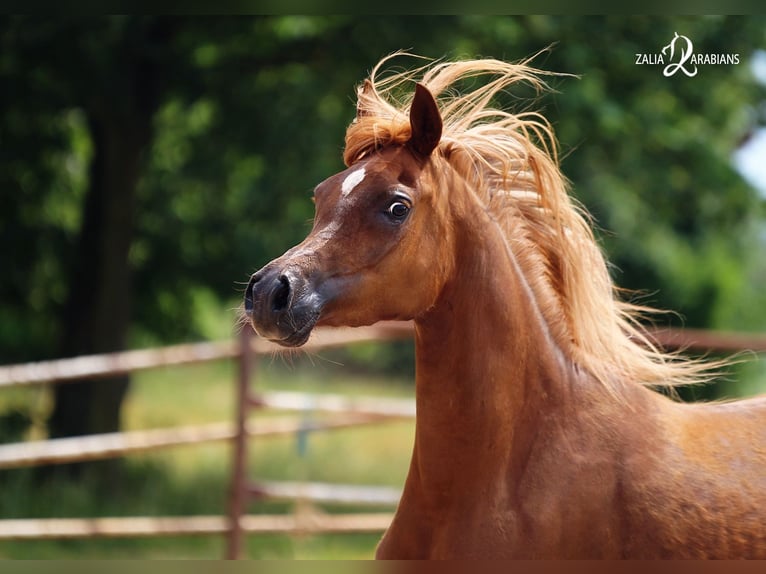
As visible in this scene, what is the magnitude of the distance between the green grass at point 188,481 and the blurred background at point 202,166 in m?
0.03

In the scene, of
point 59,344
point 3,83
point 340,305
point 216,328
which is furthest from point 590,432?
point 216,328

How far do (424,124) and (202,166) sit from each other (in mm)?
7152

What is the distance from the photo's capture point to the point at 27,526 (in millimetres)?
6332

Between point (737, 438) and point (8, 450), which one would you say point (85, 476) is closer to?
point (8, 450)

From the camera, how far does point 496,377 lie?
2.79m

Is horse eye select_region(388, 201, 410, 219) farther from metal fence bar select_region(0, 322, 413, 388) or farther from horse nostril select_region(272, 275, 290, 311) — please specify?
metal fence bar select_region(0, 322, 413, 388)

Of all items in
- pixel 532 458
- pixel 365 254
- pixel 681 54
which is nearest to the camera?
pixel 365 254

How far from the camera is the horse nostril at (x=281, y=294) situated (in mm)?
2490

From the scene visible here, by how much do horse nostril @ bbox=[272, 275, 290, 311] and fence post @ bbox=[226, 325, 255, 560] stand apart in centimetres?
400

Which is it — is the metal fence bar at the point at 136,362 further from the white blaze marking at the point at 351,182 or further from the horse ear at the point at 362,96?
the white blaze marking at the point at 351,182

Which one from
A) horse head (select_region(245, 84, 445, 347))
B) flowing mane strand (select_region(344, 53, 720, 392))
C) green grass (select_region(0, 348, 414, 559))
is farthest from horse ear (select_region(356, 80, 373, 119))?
green grass (select_region(0, 348, 414, 559))

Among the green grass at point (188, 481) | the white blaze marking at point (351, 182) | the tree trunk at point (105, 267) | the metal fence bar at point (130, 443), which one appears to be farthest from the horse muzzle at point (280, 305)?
the tree trunk at point (105, 267)

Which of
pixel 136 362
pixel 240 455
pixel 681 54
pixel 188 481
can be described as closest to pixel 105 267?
pixel 188 481

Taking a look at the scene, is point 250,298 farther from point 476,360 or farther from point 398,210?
point 476,360
